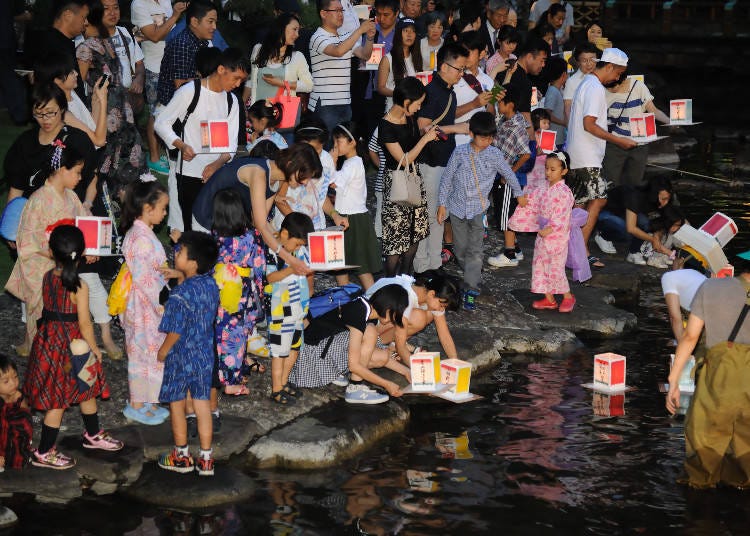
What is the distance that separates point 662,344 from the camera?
34.0 feet

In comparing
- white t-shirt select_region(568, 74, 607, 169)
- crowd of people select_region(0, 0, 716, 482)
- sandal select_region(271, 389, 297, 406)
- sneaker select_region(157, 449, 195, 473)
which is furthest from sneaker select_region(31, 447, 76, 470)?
white t-shirt select_region(568, 74, 607, 169)

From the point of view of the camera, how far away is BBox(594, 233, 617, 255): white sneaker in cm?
1308

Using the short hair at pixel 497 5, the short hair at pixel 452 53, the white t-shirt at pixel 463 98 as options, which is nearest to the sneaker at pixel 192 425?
the short hair at pixel 452 53

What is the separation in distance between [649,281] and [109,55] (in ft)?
20.6

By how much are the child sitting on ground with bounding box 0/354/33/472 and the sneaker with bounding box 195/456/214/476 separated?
1.02 meters

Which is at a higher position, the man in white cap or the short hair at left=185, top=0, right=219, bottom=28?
the short hair at left=185, top=0, right=219, bottom=28

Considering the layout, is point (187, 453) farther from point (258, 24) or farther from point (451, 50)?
point (258, 24)

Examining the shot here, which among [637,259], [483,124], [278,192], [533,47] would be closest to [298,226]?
[278,192]

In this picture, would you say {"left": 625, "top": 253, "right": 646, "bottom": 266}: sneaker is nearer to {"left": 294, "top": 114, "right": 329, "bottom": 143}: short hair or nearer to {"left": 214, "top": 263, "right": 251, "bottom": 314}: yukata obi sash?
{"left": 294, "top": 114, "right": 329, "bottom": 143}: short hair

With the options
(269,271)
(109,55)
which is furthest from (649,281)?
(109,55)

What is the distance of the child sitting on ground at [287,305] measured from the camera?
782 cm

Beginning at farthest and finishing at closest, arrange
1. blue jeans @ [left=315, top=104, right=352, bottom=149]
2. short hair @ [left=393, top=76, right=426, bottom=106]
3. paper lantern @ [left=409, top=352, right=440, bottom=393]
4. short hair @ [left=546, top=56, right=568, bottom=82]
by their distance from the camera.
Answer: short hair @ [left=546, top=56, right=568, bottom=82]
blue jeans @ [left=315, top=104, right=352, bottom=149]
short hair @ [left=393, top=76, right=426, bottom=106]
paper lantern @ [left=409, top=352, right=440, bottom=393]

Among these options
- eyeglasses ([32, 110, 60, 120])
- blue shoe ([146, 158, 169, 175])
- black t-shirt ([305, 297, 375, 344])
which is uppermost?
eyeglasses ([32, 110, 60, 120])

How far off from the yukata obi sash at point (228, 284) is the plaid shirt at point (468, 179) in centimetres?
323
